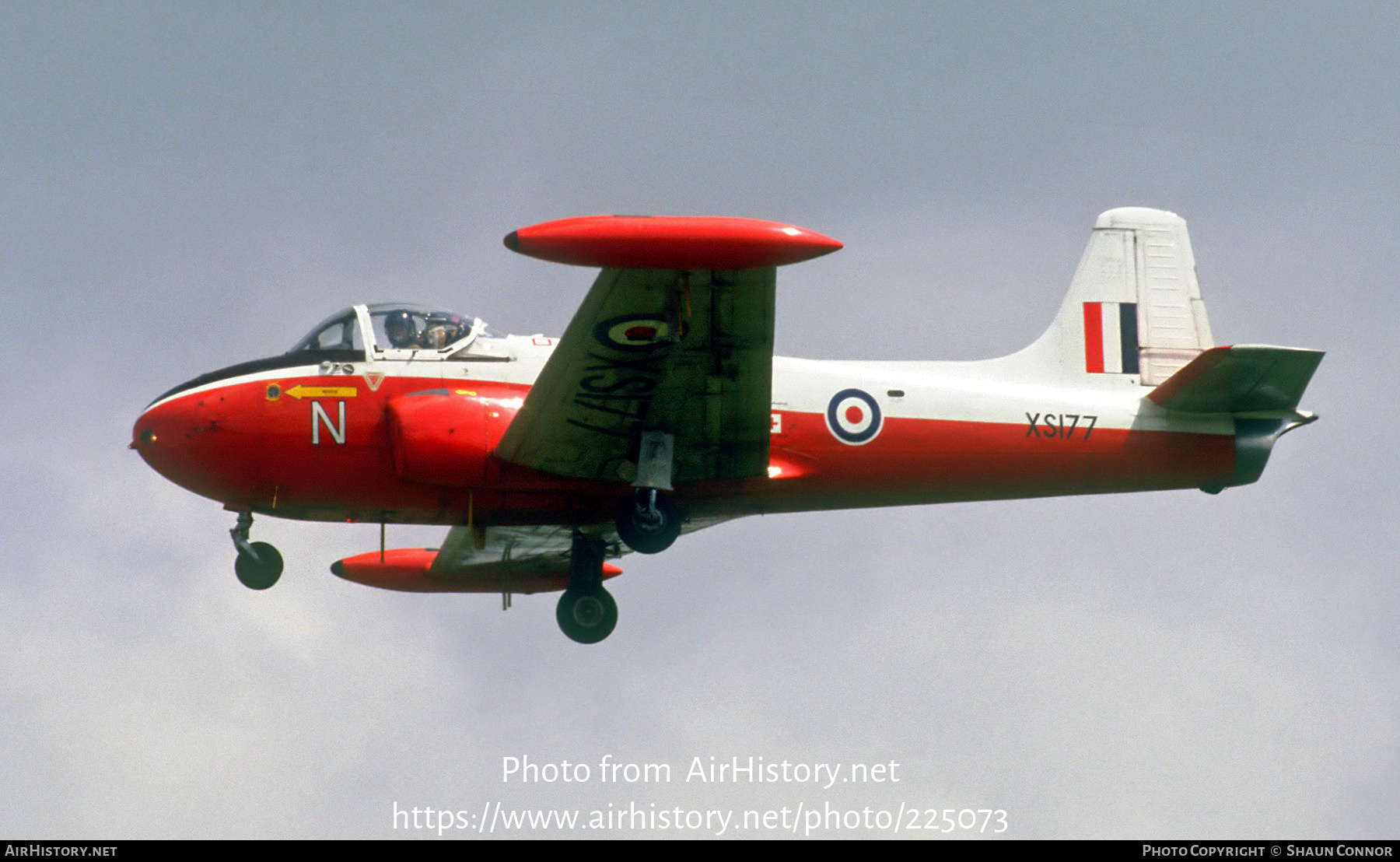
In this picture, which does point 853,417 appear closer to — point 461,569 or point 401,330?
point 401,330

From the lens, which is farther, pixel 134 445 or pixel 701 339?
pixel 134 445

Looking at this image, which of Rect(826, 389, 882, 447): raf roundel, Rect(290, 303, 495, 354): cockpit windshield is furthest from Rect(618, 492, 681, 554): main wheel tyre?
Rect(290, 303, 495, 354): cockpit windshield

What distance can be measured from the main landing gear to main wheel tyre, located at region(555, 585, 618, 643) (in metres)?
3.13

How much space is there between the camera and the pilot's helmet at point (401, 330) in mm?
16594

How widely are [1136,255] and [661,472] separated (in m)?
6.59

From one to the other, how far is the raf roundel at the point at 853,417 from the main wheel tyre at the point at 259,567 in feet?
19.5

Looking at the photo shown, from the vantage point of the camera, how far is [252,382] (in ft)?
53.9

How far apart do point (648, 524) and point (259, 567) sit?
4.26 metres

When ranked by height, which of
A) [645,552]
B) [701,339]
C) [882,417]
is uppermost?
[701,339]

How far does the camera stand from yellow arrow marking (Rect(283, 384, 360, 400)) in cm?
1631

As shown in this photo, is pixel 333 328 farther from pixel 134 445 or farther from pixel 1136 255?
pixel 1136 255

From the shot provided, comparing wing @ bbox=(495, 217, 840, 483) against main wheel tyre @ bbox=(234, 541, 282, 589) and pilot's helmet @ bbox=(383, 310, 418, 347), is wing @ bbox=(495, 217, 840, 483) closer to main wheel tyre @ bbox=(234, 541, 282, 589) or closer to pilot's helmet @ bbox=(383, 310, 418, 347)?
pilot's helmet @ bbox=(383, 310, 418, 347)

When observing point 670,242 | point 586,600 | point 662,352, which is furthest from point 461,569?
point 670,242

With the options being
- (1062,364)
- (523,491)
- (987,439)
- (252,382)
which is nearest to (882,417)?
(987,439)
